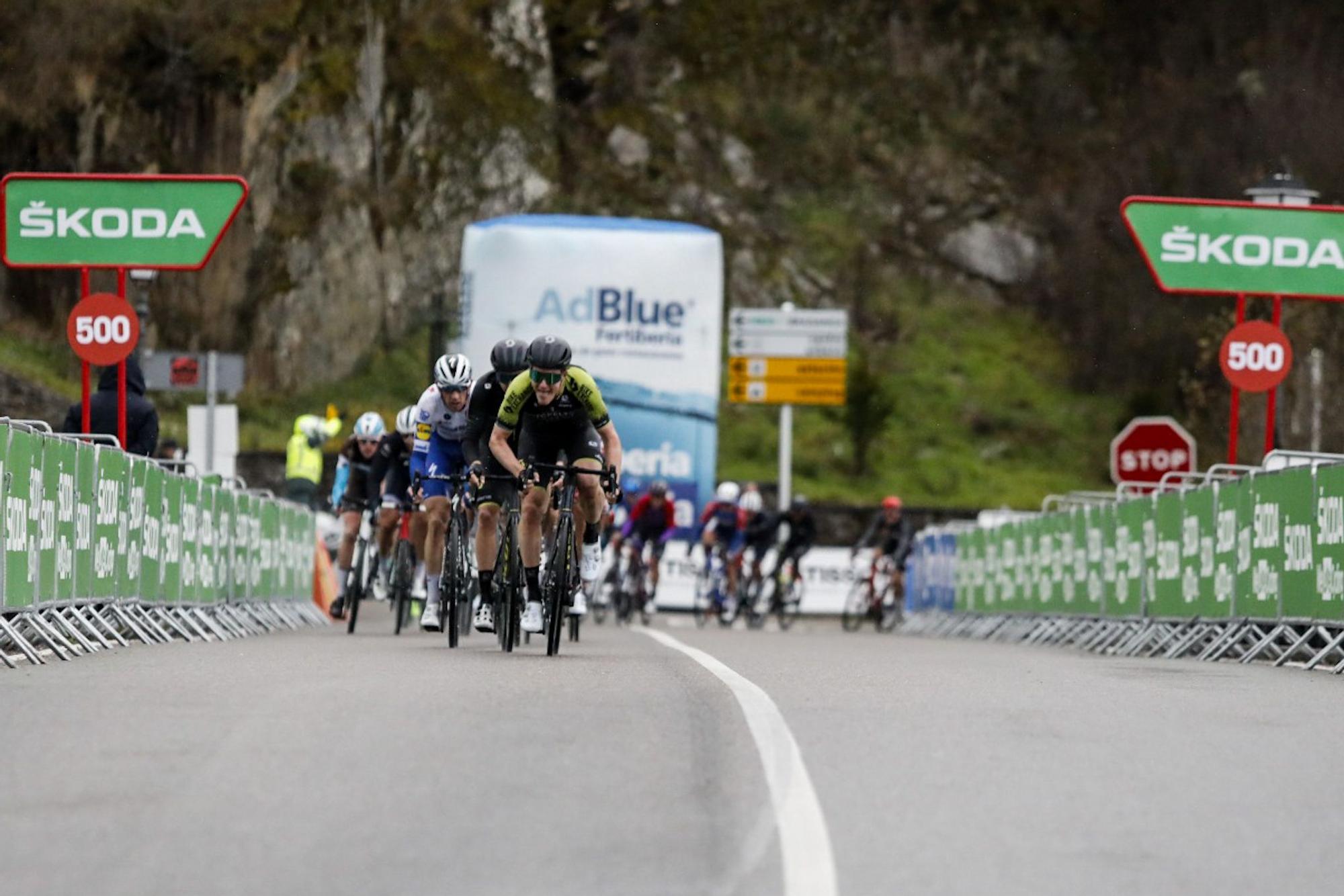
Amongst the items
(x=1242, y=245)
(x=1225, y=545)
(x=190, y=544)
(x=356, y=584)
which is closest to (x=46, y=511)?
(x=190, y=544)

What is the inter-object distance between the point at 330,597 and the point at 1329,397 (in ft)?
92.4

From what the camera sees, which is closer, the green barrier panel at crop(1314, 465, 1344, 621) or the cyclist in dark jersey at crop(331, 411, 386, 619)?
the green barrier panel at crop(1314, 465, 1344, 621)

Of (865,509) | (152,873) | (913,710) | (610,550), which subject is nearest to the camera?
(152,873)

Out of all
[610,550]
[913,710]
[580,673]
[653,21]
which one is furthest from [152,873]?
[653,21]

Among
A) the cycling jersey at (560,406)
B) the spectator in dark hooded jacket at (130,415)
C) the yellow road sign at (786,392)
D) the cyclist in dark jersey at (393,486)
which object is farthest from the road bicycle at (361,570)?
the yellow road sign at (786,392)

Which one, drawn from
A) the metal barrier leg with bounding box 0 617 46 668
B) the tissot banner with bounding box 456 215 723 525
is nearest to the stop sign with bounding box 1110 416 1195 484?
the tissot banner with bounding box 456 215 723 525

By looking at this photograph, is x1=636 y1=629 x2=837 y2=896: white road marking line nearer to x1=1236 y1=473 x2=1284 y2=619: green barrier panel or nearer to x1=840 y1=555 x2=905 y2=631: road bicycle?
x1=1236 y1=473 x2=1284 y2=619: green barrier panel

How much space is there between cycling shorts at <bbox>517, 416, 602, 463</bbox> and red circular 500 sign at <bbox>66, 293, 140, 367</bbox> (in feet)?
21.1

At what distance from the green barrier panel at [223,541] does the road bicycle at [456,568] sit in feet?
13.9

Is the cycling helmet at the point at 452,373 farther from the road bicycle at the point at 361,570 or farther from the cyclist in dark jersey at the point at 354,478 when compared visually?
the cyclist in dark jersey at the point at 354,478

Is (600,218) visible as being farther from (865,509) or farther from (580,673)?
(865,509)

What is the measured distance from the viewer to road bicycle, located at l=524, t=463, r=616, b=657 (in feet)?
46.0

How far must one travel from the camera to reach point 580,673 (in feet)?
41.0

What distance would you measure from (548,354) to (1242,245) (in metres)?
11.2
